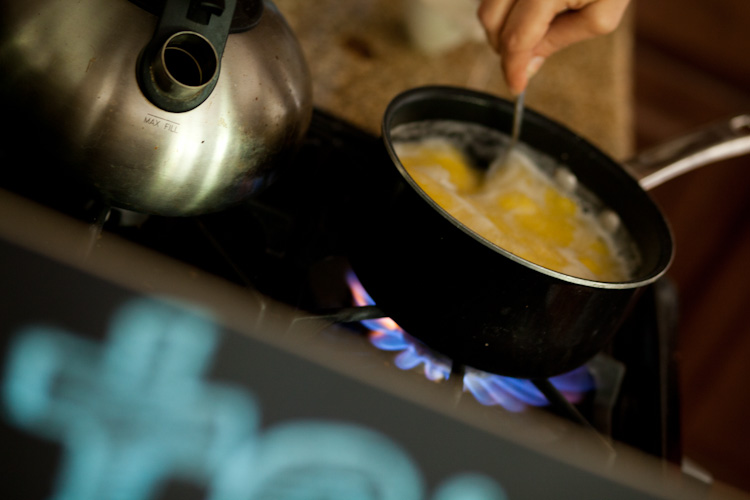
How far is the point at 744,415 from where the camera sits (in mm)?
2068

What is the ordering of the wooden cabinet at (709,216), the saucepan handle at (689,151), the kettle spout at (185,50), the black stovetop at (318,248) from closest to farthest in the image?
the kettle spout at (185,50), the black stovetop at (318,248), the saucepan handle at (689,151), the wooden cabinet at (709,216)

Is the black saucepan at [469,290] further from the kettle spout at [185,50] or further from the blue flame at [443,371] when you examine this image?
the kettle spout at [185,50]

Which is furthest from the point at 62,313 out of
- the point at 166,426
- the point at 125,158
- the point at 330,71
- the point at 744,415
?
the point at 744,415

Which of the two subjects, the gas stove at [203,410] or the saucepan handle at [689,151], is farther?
the saucepan handle at [689,151]

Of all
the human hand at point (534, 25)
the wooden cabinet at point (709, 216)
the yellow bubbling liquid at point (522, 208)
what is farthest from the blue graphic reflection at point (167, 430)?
the wooden cabinet at point (709, 216)

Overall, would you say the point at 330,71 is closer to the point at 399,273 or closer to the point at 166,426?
the point at 399,273

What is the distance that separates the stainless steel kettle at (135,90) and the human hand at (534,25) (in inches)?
12.2

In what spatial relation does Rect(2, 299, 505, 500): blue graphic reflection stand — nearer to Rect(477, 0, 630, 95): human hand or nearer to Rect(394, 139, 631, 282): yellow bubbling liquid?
Rect(394, 139, 631, 282): yellow bubbling liquid

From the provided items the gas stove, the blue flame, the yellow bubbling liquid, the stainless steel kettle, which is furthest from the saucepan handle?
the gas stove

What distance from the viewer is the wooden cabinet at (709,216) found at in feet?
6.77

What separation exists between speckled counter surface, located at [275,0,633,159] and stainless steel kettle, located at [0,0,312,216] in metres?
0.39

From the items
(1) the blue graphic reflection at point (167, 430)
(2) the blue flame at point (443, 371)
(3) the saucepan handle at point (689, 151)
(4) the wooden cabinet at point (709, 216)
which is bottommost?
(4) the wooden cabinet at point (709, 216)

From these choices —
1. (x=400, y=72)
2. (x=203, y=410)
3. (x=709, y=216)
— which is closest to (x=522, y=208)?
(x=400, y=72)

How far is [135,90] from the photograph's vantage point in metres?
0.49
